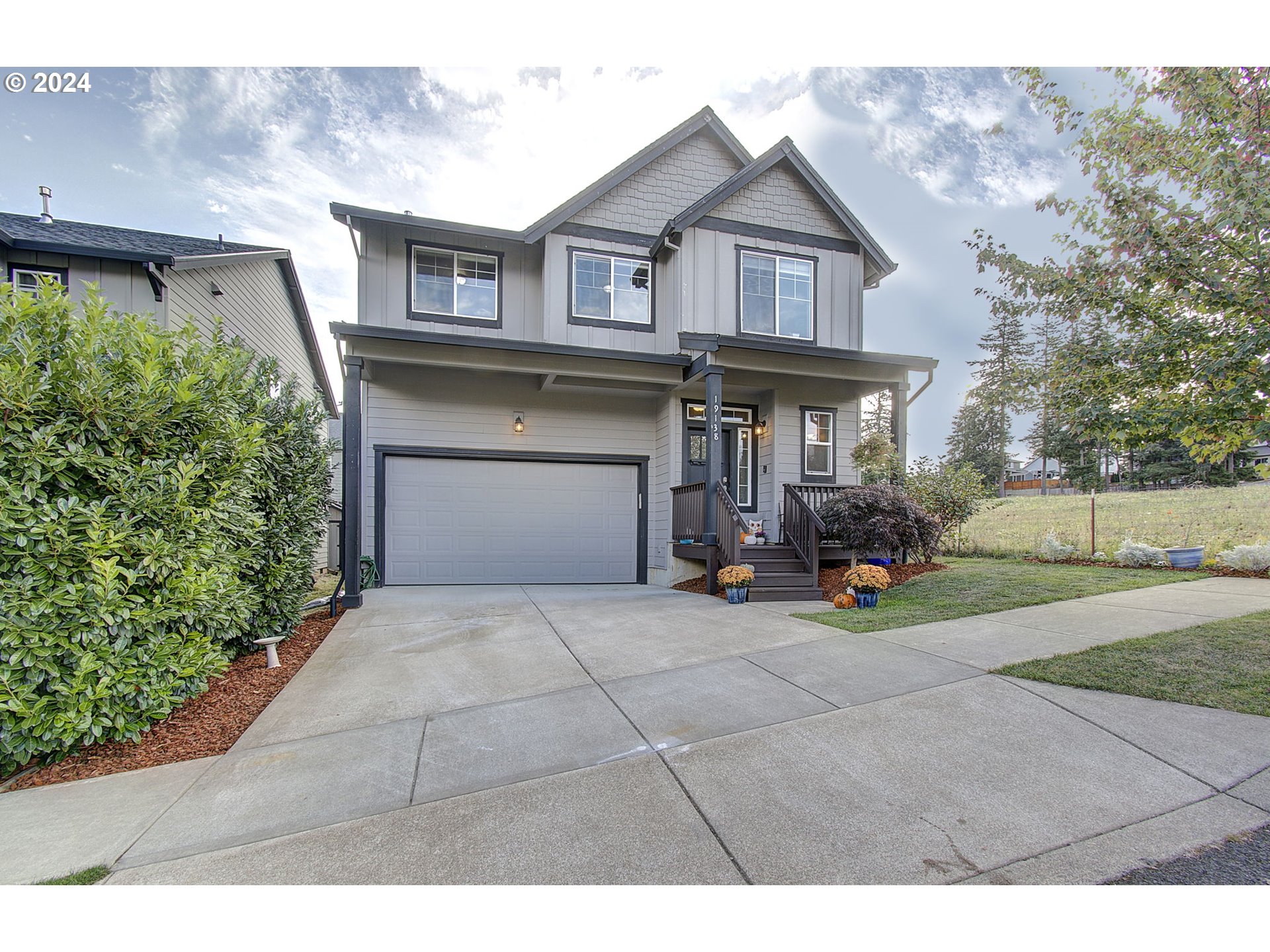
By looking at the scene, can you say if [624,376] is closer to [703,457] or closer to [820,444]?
[703,457]

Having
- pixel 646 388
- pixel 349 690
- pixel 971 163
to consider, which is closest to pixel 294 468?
pixel 349 690

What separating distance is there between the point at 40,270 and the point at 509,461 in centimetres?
708

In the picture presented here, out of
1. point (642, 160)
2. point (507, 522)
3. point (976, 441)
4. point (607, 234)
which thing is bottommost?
point (507, 522)

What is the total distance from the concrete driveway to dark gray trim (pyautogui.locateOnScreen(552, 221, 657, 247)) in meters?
7.45

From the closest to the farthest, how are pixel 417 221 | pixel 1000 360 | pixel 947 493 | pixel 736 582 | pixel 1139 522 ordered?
pixel 736 582 → pixel 417 221 → pixel 1139 522 → pixel 947 493 → pixel 1000 360

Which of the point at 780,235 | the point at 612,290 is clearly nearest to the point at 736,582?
the point at 612,290

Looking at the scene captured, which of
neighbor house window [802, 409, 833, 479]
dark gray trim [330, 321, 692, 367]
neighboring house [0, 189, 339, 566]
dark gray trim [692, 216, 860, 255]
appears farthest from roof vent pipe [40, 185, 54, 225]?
neighbor house window [802, 409, 833, 479]

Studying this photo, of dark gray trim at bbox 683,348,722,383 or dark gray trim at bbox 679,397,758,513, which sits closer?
dark gray trim at bbox 683,348,722,383

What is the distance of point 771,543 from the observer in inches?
362

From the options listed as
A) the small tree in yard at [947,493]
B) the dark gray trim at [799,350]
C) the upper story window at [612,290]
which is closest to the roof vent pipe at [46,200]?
the upper story window at [612,290]

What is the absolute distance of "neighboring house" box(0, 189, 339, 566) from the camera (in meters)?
7.82

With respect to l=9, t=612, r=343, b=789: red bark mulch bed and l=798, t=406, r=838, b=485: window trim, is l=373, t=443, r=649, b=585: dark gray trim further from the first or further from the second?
l=9, t=612, r=343, b=789: red bark mulch bed
